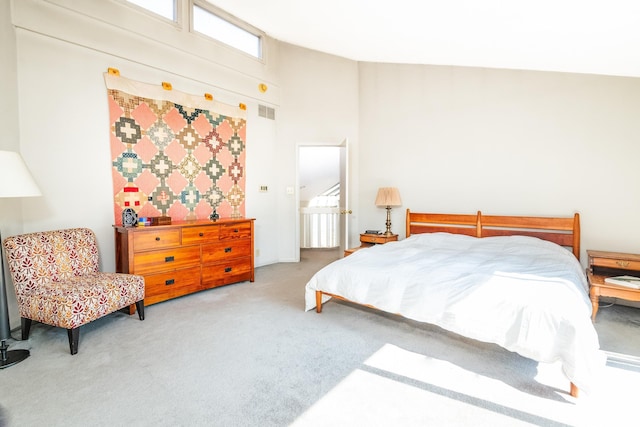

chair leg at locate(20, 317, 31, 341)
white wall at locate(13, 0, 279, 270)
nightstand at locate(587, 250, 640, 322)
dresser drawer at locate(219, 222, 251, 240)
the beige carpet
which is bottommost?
the beige carpet

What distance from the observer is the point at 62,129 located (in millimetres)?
3176

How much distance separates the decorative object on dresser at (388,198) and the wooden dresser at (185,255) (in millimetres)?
1914

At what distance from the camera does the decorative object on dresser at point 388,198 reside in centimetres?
471

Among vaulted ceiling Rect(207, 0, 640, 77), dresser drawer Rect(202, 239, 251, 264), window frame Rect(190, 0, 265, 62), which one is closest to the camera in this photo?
vaulted ceiling Rect(207, 0, 640, 77)

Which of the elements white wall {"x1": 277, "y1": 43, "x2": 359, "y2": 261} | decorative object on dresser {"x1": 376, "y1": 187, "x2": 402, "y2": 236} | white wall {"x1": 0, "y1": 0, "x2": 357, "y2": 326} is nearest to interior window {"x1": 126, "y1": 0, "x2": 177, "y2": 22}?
white wall {"x1": 0, "y1": 0, "x2": 357, "y2": 326}

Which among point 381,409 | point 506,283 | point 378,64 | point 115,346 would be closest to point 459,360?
point 506,283

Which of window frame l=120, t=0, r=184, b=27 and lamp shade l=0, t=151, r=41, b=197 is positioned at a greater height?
window frame l=120, t=0, r=184, b=27

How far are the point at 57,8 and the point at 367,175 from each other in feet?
13.7

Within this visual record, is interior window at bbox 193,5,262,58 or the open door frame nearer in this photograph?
interior window at bbox 193,5,262,58

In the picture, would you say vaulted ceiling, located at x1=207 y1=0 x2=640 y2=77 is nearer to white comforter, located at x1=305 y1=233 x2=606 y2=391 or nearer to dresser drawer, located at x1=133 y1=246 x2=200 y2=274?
white comforter, located at x1=305 y1=233 x2=606 y2=391

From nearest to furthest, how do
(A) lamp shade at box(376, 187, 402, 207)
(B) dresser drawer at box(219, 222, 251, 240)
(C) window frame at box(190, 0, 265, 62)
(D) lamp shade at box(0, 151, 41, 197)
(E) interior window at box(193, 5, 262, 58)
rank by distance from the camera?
(D) lamp shade at box(0, 151, 41, 197) → (B) dresser drawer at box(219, 222, 251, 240) → (C) window frame at box(190, 0, 265, 62) → (E) interior window at box(193, 5, 262, 58) → (A) lamp shade at box(376, 187, 402, 207)

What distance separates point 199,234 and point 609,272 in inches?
178

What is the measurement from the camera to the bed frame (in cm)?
372

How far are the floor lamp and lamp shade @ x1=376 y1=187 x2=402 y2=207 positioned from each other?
3.82m
